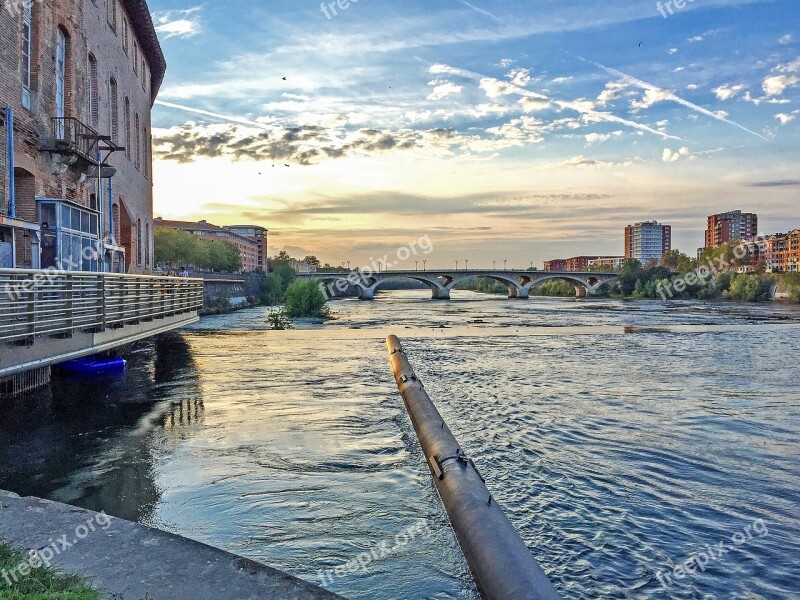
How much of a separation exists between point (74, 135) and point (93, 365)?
7009 millimetres

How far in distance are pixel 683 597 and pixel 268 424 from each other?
7.39 m

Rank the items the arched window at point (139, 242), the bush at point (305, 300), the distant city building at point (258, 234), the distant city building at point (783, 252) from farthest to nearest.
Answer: the distant city building at point (258, 234) < the distant city building at point (783, 252) < the bush at point (305, 300) < the arched window at point (139, 242)

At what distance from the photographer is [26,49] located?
15.3 m

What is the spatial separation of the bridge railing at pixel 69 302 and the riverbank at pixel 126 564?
14.0 ft

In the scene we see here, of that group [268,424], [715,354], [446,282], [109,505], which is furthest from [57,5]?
[446,282]

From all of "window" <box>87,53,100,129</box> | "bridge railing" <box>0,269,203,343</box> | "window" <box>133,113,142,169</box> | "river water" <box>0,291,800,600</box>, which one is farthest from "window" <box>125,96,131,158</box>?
"river water" <box>0,291,800,600</box>

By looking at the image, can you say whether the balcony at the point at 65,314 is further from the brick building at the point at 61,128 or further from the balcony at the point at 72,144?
the balcony at the point at 72,144

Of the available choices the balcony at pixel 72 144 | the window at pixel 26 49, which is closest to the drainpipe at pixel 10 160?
the window at pixel 26 49

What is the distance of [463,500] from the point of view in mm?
6297

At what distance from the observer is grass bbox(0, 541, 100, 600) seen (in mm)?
3516

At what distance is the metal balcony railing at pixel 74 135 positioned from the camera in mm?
16355

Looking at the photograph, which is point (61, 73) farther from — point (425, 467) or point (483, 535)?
point (483, 535)

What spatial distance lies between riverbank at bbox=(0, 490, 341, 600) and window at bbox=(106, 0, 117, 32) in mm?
23480

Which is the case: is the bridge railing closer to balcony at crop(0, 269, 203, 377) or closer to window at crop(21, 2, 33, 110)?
balcony at crop(0, 269, 203, 377)
